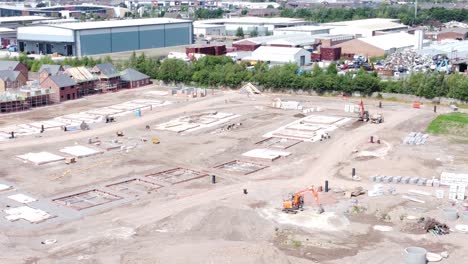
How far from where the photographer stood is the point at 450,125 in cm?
4028

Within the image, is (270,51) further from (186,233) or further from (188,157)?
(186,233)

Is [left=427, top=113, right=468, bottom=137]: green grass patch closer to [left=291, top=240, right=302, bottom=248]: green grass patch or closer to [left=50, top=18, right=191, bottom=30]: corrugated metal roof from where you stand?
[left=291, top=240, right=302, bottom=248]: green grass patch

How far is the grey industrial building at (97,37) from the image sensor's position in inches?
3068

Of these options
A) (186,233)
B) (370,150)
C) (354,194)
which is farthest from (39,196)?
(370,150)

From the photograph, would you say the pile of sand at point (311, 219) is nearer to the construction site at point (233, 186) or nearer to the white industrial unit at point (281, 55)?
the construction site at point (233, 186)

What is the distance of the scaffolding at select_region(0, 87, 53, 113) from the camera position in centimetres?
4659

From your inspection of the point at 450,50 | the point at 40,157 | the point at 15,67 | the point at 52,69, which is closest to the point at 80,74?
the point at 52,69

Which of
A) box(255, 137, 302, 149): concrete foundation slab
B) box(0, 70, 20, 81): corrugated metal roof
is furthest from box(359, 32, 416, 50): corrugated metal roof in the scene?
box(0, 70, 20, 81): corrugated metal roof

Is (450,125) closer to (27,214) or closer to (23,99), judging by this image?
(27,214)

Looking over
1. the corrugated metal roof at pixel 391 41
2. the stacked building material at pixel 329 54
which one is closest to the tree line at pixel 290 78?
the stacked building material at pixel 329 54

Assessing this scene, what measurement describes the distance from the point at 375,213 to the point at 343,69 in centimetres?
4176

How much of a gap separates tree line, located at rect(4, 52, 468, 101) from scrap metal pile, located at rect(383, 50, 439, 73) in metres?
8.36

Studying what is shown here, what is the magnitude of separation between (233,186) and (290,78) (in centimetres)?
2717

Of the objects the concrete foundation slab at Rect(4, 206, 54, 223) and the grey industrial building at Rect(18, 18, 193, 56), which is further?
the grey industrial building at Rect(18, 18, 193, 56)
